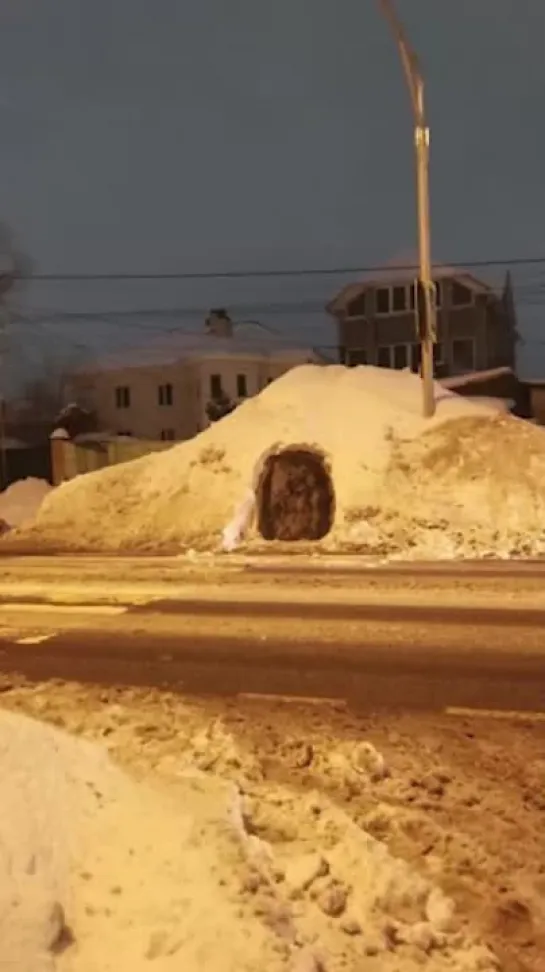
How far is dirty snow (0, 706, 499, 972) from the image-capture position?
3.38 meters

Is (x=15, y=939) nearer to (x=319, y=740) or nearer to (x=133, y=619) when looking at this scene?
(x=319, y=740)

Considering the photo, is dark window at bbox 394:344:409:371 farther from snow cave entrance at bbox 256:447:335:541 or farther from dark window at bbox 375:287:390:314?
snow cave entrance at bbox 256:447:335:541

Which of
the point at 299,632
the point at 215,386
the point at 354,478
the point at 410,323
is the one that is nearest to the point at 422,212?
the point at 354,478

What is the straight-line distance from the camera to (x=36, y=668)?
810cm

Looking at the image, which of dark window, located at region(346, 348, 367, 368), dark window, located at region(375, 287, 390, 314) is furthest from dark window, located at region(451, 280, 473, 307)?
dark window, located at region(346, 348, 367, 368)

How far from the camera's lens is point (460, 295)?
38.5 meters

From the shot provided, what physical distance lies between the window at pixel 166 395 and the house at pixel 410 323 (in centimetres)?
829

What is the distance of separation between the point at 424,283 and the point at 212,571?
7146mm

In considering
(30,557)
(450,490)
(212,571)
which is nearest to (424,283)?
(450,490)

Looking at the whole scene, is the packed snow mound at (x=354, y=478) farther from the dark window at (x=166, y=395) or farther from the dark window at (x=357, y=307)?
the dark window at (x=166, y=395)

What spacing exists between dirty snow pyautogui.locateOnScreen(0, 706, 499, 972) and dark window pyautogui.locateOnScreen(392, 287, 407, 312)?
114ft

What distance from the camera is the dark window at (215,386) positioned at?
42.3 meters


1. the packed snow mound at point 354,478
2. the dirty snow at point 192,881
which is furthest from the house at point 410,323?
the dirty snow at point 192,881

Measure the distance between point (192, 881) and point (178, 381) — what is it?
3994 centimetres
